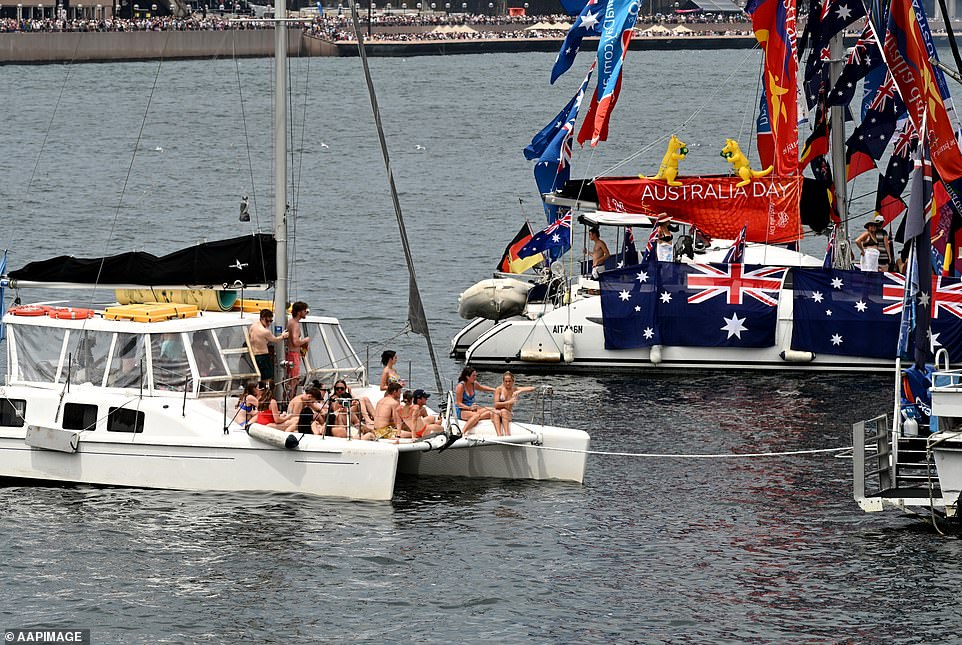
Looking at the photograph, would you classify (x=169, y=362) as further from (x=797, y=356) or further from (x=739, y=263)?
(x=797, y=356)

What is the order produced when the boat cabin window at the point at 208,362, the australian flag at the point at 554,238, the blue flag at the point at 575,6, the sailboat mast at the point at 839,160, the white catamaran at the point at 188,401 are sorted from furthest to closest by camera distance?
the blue flag at the point at 575,6
the sailboat mast at the point at 839,160
the australian flag at the point at 554,238
the boat cabin window at the point at 208,362
the white catamaran at the point at 188,401

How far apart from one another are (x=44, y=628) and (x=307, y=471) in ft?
18.5

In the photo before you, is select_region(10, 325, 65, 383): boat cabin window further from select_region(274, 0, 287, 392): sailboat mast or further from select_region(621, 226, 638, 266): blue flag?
select_region(621, 226, 638, 266): blue flag

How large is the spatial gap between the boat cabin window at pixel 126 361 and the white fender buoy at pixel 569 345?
12.7 meters

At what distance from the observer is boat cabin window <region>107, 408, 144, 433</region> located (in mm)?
26812

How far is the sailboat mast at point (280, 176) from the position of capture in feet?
89.4

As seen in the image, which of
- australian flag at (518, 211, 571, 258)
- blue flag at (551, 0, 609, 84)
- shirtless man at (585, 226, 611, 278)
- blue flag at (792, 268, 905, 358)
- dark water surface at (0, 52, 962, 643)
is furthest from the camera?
blue flag at (551, 0, 609, 84)

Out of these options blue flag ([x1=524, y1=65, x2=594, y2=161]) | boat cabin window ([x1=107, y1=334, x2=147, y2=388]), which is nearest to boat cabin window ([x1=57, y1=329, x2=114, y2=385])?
boat cabin window ([x1=107, y1=334, x2=147, y2=388])

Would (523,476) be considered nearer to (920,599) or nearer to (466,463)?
(466,463)

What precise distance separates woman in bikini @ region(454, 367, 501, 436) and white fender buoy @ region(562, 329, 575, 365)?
9.72m

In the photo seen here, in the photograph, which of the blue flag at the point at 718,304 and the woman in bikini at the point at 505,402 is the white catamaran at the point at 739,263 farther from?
the woman in bikini at the point at 505,402

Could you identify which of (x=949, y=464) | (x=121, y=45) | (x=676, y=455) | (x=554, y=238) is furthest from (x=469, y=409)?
(x=121, y=45)

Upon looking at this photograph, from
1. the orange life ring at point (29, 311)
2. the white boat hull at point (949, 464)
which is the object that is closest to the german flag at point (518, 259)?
the orange life ring at point (29, 311)

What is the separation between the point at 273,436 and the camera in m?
26.0
